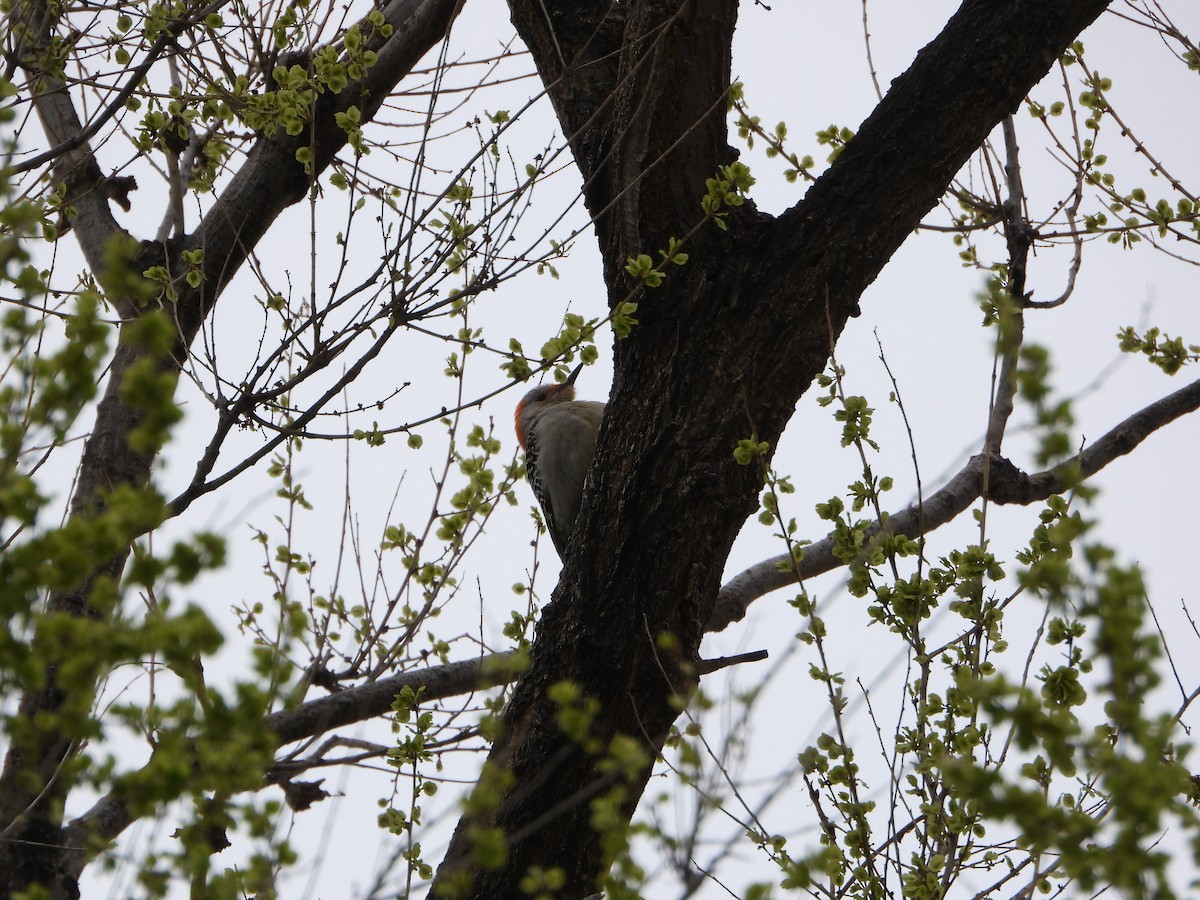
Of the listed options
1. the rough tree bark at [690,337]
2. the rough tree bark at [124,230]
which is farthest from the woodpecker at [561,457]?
the rough tree bark at [690,337]

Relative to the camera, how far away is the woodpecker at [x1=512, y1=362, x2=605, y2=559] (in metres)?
6.88

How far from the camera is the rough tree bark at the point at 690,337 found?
144 inches

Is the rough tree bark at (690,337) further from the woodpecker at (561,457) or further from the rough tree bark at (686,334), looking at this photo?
the woodpecker at (561,457)

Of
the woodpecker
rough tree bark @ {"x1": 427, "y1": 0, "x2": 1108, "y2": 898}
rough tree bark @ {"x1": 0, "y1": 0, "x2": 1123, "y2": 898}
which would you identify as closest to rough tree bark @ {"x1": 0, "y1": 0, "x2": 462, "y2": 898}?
rough tree bark @ {"x1": 0, "y1": 0, "x2": 1123, "y2": 898}

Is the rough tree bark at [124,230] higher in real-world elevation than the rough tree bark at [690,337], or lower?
higher

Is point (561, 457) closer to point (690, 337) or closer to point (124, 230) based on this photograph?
point (124, 230)

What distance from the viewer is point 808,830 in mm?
3361

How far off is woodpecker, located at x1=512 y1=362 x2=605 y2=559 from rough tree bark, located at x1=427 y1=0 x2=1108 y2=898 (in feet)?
9.53

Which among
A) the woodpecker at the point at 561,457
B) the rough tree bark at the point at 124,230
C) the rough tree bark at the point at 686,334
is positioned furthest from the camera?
the woodpecker at the point at 561,457

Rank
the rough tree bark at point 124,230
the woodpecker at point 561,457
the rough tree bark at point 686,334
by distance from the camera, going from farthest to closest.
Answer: the woodpecker at point 561,457
the rough tree bark at point 124,230
the rough tree bark at point 686,334

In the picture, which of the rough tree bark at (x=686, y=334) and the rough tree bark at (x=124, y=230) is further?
Result: the rough tree bark at (x=124, y=230)

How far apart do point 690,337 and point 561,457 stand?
10.6 feet

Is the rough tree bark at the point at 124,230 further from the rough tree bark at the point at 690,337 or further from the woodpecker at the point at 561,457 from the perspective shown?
the woodpecker at the point at 561,457

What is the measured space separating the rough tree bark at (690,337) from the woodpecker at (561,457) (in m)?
2.90
